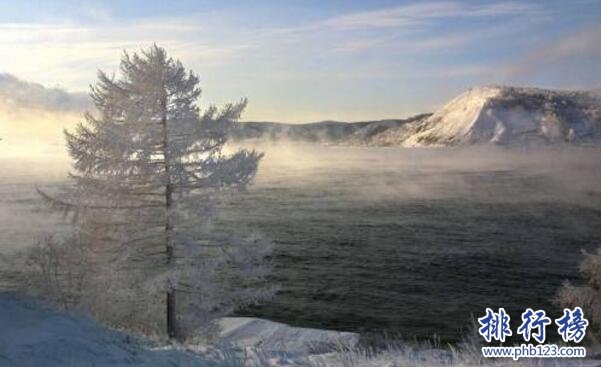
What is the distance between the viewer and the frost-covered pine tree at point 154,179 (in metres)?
18.2

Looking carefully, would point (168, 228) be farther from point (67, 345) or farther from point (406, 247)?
point (406, 247)

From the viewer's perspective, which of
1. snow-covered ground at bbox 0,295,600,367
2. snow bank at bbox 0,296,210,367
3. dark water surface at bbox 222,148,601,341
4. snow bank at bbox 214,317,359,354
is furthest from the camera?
dark water surface at bbox 222,148,601,341

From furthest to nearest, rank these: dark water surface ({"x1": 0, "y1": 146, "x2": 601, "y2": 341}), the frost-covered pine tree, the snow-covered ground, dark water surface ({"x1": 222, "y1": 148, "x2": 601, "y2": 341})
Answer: dark water surface ({"x1": 0, "y1": 146, "x2": 601, "y2": 341}) → dark water surface ({"x1": 222, "y1": 148, "x2": 601, "y2": 341}) → the frost-covered pine tree → the snow-covered ground

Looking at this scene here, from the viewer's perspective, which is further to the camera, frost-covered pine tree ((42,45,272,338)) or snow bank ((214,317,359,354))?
snow bank ((214,317,359,354))

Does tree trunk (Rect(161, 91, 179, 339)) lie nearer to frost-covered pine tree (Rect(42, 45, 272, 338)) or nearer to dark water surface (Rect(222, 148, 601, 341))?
frost-covered pine tree (Rect(42, 45, 272, 338))

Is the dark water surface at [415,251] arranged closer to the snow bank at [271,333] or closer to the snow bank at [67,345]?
the snow bank at [271,333]

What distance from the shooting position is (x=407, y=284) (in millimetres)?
38031

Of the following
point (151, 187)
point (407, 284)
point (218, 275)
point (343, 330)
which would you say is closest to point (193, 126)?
point (151, 187)

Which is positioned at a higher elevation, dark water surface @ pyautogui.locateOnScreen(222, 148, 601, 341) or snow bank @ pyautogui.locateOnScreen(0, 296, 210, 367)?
snow bank @ pyautogui.locateOnScreen(0, 296, 210, 367)

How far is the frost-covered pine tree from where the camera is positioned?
18.2 m

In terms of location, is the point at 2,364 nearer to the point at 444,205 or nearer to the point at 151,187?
the point at 151,187

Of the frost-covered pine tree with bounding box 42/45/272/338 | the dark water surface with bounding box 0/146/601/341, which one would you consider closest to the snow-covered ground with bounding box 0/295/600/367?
the frost-covered pine tree with bounding box 42/45/272/338

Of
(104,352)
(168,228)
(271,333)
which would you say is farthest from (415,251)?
(104,352)

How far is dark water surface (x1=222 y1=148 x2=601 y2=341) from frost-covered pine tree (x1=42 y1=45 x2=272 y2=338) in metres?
11.2
